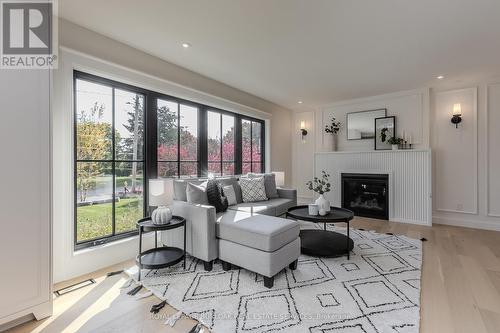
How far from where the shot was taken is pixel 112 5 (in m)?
2.09

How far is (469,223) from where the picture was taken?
4137 mm

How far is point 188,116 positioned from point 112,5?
1774 millimetres

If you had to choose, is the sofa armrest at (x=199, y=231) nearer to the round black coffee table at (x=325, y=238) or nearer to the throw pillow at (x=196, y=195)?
the throw pillow at (x=196, y=195)

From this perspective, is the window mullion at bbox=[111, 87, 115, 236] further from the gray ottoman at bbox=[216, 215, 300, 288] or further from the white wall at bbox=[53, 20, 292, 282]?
the gray ottoman at bbox=[216, 215, 300, 288]

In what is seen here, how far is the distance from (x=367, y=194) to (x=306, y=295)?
3.53 meters

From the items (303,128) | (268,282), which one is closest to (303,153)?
(303,128)

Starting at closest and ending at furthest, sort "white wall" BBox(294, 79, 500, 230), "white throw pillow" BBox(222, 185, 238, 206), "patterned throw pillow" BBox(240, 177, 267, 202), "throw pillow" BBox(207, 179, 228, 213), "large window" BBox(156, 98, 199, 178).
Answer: "throw pillow" BBox(207, 179, 228, 213)
"large window" BBox(156, 98, 199, 178)
"white throw pillow" BBox(222, 185, 238, 206)
"patterned throw pillow" BBox(240, 177, 267, 202)
"white wall" BBox(294, 79, 500, 230)

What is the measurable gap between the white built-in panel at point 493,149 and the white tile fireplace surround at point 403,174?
0.86 metres

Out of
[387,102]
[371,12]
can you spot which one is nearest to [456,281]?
[371,12]

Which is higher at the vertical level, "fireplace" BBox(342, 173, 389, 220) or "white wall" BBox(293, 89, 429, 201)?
"white wall" BBox(293, 89, 429, 201)

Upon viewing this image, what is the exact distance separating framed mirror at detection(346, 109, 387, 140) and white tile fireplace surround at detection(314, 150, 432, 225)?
43cm

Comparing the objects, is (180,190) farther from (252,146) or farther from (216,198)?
(252,146)

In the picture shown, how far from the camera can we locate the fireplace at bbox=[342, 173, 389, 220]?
465cm

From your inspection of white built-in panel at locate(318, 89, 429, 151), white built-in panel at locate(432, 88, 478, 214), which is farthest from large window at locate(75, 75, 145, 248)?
white built-in panel at locate(432, 88, 478, 214)
